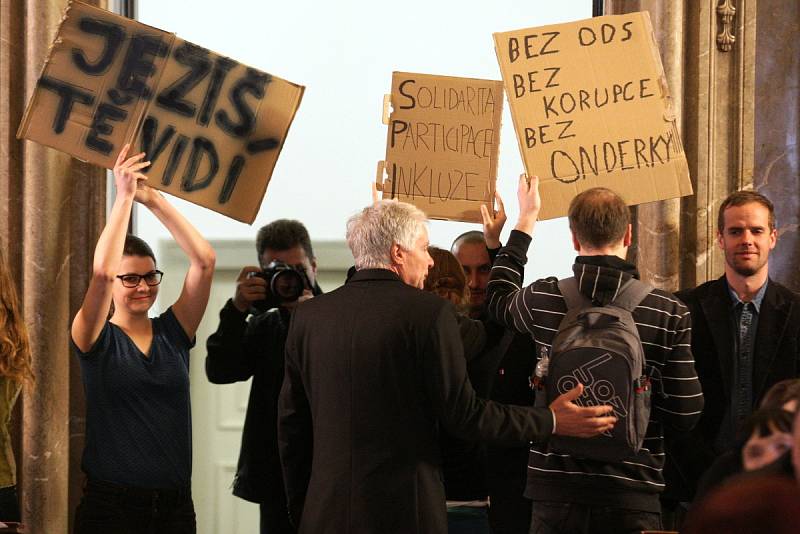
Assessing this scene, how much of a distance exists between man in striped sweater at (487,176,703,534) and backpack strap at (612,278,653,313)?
0.05 feet

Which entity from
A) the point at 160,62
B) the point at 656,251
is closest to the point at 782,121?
the point at 656,251

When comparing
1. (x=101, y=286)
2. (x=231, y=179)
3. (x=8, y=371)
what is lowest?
(x=8, y=371)

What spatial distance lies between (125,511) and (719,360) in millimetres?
1754

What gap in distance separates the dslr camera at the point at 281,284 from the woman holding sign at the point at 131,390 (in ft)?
0.83

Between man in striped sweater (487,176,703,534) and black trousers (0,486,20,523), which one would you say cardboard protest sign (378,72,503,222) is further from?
black trousers (0,486,20,523)

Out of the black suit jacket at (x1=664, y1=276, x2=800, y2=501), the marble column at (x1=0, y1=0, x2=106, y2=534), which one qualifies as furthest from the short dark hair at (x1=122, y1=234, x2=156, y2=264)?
the black suit jacket at (x1=664, y1=276, x2=800, y2=501)

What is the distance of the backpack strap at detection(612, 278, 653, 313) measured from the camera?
2.58 m

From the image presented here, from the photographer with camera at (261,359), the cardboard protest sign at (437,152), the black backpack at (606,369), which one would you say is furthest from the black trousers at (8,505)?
the black backpack at (606,369)

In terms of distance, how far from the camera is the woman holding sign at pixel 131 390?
9.32 ft

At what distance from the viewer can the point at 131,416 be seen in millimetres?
2906

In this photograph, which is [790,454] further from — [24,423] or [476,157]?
[24,423]

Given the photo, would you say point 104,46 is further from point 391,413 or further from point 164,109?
point 391,413

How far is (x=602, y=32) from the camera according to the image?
3221 mm

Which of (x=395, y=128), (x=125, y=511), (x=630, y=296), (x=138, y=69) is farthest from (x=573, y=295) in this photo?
(x=138, y=69)
